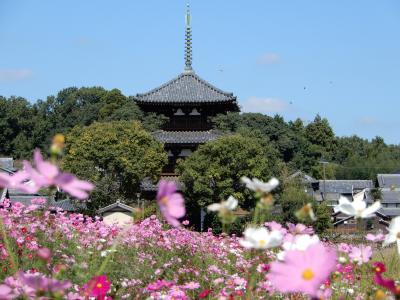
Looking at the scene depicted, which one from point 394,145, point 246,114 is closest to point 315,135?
point 246,114

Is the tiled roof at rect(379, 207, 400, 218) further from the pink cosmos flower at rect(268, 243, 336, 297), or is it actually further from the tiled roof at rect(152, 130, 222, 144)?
the pink cosmos flower at rect(268, 243, 336, 297)

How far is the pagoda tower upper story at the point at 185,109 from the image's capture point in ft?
74.0

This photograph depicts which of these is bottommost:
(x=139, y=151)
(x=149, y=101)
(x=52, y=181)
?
(x=52, y=181)

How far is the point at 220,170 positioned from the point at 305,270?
19.6 metres

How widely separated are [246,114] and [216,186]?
29.6 meters

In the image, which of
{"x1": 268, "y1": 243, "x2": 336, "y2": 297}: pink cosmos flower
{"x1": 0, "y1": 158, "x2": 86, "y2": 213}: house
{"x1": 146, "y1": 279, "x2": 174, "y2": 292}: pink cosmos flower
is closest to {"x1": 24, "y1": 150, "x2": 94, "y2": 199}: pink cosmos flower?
{"x1": 268, "y1": 243, "x2": 336, "y2": 297}: pink cosmos flower

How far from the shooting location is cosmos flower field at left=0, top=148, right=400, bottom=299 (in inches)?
40.1

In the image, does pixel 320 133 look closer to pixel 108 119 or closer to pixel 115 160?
pixel 108 119

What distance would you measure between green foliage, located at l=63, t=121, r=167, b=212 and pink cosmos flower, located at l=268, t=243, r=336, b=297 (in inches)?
799

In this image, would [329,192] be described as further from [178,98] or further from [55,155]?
[55,155]

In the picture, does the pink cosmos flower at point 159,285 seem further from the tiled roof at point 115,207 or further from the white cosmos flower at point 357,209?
the tiled roof at point 115,207

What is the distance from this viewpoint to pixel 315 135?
5719 cm

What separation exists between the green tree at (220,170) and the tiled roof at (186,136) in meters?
1.02

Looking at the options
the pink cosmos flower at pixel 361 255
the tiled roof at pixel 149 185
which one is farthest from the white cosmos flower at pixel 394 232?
the tiled roof at pixel 149 185
